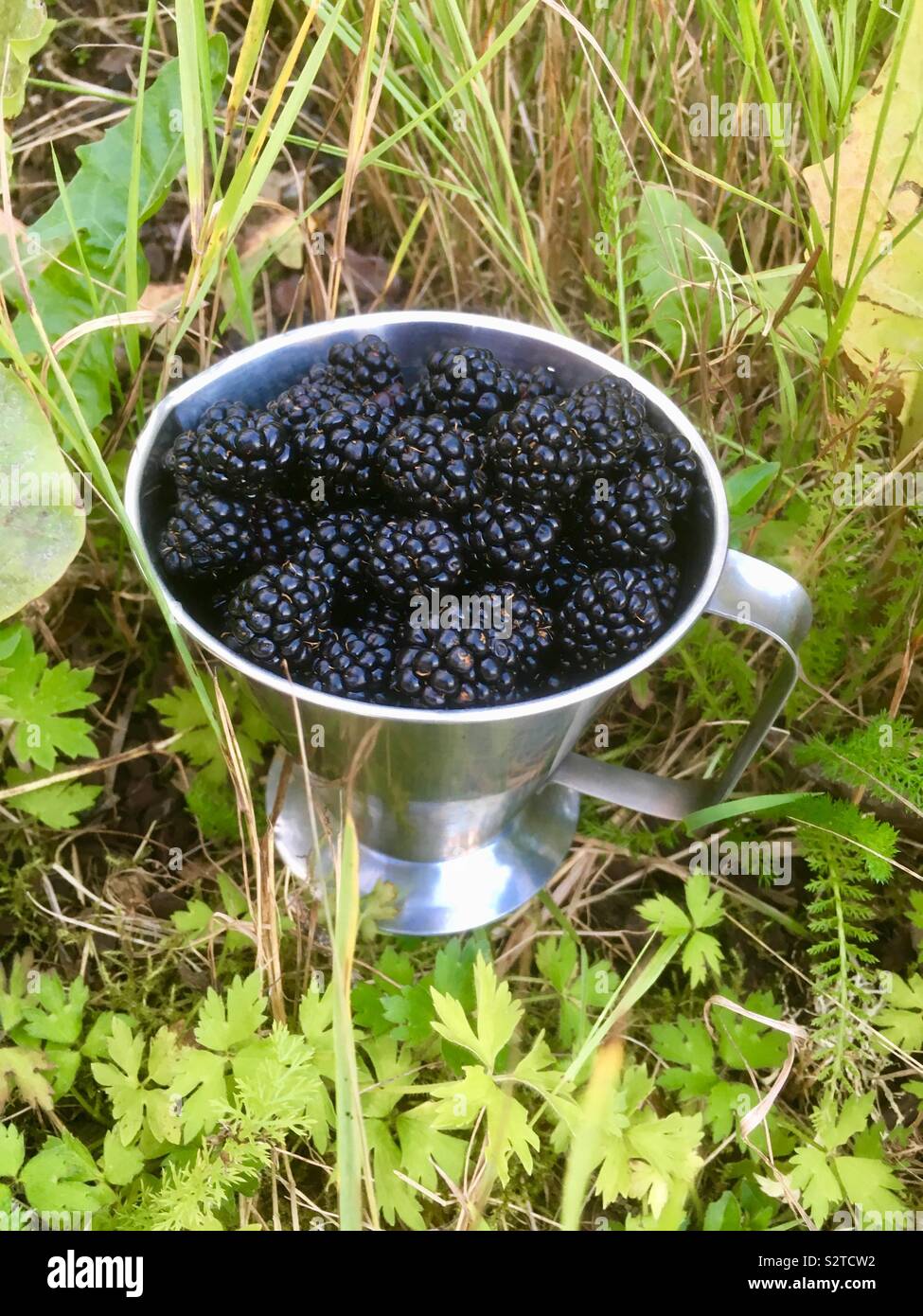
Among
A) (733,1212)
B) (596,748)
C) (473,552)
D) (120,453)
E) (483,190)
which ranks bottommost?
(733,1212)

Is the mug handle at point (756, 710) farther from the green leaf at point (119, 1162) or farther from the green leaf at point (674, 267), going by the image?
the green leaf at point (119, 1162)

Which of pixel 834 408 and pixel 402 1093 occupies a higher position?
pixel 834 408

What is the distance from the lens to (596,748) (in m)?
1.28

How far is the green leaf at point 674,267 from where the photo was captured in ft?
3.82

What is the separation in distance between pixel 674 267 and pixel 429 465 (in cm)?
55

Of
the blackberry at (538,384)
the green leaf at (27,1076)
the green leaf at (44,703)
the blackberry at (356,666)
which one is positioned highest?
the blackberry at (538,384)

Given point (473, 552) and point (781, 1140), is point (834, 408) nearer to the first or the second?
point (473, 552)

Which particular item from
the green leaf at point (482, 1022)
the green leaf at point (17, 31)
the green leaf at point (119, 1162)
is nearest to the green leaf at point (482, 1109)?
the green leaf at point (482, 1022)

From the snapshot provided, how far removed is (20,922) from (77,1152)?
0.30 m

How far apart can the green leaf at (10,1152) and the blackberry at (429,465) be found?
704 millimetres

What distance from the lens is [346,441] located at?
85 centimetres

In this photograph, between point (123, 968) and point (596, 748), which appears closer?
point (123, 968)

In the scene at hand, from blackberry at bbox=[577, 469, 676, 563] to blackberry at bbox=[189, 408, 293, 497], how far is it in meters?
0.28
